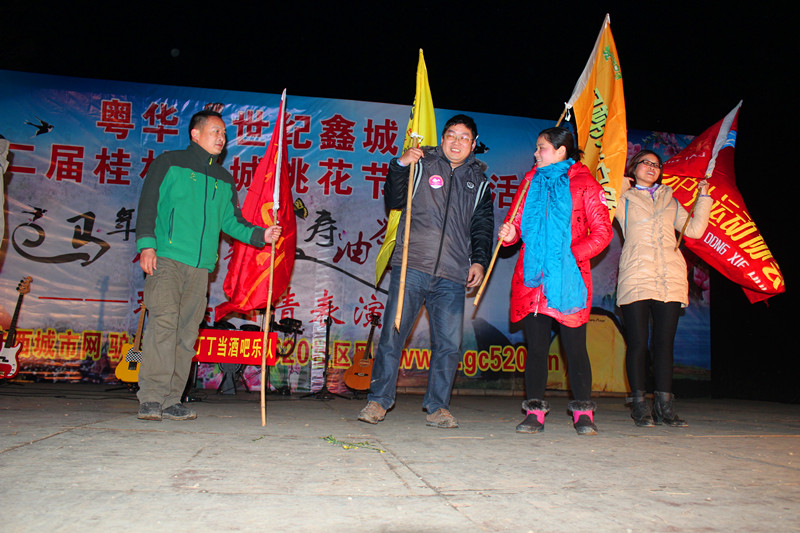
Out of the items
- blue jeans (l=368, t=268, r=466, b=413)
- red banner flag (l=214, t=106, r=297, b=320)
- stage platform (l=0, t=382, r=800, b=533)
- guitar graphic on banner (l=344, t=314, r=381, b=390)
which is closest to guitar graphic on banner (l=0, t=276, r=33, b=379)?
red banner flag (l=214, t=106, r=297, b=320)

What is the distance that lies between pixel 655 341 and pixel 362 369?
3.02m

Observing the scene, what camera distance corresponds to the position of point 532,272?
2709 mm

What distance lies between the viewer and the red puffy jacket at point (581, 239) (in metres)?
2.63

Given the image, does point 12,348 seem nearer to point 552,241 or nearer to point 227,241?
point 227,241

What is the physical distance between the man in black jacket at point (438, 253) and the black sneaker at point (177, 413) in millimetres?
827

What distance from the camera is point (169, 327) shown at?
275 centimetres

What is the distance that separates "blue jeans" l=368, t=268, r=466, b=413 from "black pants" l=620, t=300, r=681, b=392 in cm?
92

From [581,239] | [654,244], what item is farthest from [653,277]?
[581,239]

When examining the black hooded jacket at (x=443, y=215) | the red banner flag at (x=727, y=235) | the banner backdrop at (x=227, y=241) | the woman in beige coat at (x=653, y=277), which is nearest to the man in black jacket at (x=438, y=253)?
the black hooded jacket at (x=443, y=215)

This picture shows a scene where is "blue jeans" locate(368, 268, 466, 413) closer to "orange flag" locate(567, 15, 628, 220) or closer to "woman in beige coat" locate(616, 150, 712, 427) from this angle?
"woman in beige coat" locate(616, 150, 712, 427)

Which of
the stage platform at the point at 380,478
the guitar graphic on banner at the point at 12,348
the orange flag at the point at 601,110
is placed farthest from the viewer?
the guitar graphic on banner at the point at 12,348

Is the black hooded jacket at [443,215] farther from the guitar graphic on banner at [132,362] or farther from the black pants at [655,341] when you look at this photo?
the guitar graphic on banner at [132,362]

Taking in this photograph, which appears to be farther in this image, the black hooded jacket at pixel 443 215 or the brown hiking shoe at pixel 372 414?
the black hooded jacket at pixel 443 215

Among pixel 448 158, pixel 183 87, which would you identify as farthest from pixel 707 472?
pixel 183 87
